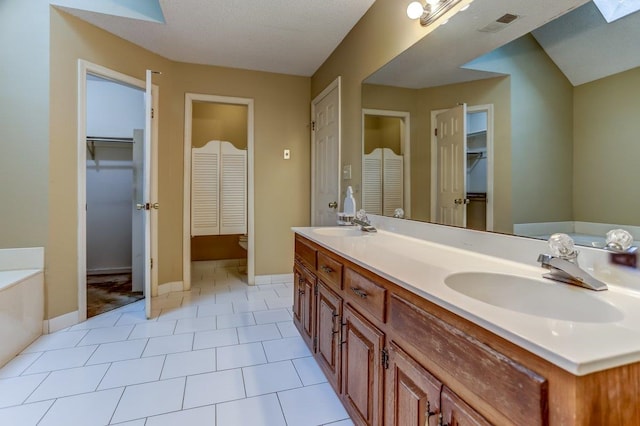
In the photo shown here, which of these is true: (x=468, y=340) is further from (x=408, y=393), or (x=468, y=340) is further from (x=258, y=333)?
(x=258, y=333)

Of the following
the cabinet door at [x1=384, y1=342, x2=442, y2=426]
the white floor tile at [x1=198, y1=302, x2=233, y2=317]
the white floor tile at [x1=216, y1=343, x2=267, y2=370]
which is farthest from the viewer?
the white floor tile at [x1=198, y1=302, x2=233, y2=317]

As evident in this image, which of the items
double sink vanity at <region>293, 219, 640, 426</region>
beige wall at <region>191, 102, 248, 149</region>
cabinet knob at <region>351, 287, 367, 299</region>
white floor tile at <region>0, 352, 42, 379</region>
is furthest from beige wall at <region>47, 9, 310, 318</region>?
cabinet knob at <region>351, 287, 367, 299</region>

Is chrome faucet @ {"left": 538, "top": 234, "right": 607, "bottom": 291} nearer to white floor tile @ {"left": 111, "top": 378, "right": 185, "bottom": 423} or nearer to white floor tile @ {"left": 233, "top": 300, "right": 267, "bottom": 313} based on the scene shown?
white floor tile @ {"left": 111, "top": 378, "right": 185, "bottom": 423}

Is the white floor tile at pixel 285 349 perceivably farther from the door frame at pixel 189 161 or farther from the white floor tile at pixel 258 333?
the door frame at pixel 189 161

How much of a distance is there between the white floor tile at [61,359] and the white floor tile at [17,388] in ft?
0.25

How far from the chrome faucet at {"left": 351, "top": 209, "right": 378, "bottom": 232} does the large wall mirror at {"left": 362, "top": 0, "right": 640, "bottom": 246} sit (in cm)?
56

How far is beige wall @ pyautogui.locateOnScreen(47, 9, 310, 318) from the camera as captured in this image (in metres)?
2.42

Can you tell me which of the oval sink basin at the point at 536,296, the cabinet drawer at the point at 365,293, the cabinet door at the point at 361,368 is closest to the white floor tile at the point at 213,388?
the cabinet door at the point at 361,368

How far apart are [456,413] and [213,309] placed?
2507 millimetres

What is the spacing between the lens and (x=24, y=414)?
4.89 feet

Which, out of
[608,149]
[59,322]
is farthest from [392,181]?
[59,322]

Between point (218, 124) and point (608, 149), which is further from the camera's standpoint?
point (218, 124)

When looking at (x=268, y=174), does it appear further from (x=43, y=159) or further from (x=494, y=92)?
(x=494, y=92)

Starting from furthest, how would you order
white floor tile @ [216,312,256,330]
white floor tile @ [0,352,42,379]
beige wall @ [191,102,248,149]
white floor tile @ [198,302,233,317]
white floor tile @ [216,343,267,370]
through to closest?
beige wall @ [191,102,248,149]
white floor tile @ [198,302,233,317]
white floor tile @ [216,312,256,330]
white floor tile @ [216,343,267,370]
white floor tile @ [0,352,42,379]
